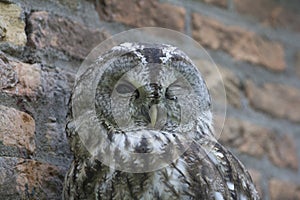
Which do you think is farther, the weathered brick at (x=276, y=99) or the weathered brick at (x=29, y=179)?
the weathered brick at (x=276, y=99)

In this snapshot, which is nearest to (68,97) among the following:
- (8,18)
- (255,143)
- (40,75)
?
(40,75)

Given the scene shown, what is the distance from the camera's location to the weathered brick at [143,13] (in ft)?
5.03

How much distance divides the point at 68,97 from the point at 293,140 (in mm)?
697

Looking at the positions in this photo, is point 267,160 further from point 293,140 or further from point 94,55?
point 94,55

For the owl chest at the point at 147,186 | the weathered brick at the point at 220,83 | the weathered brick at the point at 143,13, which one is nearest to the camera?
the owl chest at the point at 147,186

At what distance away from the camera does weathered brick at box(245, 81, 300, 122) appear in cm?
176

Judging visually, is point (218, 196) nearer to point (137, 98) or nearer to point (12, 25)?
point (137, 98)

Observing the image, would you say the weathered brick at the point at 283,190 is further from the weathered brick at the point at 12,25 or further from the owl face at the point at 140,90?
the weathered brick at the point at 12,25

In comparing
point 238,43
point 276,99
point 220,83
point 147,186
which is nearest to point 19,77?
point 147,186

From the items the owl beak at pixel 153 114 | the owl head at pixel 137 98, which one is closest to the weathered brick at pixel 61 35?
the owl head at pixel 137 98

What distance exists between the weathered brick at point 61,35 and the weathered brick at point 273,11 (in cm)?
51

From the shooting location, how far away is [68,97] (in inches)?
54.6

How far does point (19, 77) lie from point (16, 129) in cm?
11

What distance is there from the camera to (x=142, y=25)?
5.20 ft
